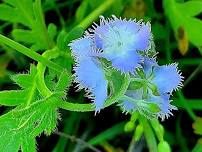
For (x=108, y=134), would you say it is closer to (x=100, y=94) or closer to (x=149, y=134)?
(x=149, y=134)

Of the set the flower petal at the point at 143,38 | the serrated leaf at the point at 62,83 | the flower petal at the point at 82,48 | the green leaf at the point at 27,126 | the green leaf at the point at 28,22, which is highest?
the green leaf at the point at 28,22

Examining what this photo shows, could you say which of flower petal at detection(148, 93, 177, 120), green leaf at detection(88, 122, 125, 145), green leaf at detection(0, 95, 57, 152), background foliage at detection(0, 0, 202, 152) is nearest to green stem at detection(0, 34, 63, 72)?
background foliage at detection(0, 0, 202, 152)

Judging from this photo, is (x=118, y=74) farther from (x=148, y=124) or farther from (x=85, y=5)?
(x=85, y=5)

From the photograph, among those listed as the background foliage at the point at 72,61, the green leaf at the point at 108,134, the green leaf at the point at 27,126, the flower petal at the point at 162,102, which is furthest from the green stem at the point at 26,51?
the green leaf at the point at 108,134

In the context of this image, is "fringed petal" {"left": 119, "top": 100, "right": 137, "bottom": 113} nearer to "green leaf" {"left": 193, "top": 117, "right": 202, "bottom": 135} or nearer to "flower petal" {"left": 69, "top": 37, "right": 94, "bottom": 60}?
"flower petal" {"left": 69, "top": 37, "right": 94, "bottom": 60}

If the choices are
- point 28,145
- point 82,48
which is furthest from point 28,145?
point 82,48

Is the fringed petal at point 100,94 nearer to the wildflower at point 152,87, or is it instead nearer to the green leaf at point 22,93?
the wildflower at point 152,87

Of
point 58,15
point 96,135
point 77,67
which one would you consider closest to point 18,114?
point 77,67
